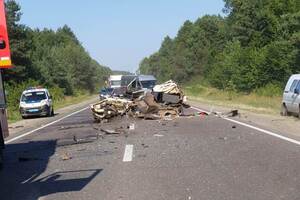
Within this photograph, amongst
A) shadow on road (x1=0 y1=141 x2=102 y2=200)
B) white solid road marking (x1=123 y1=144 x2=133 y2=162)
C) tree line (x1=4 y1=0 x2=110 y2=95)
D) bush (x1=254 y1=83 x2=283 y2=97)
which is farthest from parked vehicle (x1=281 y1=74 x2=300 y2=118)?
tree line (x1=4 y1=0 x2=110 y2=95)

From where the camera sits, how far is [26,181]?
32.8 feet

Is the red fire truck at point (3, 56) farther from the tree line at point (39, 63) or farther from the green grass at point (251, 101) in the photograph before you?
the tree line at point (39, 63)

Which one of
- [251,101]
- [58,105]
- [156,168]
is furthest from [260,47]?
[156,168]

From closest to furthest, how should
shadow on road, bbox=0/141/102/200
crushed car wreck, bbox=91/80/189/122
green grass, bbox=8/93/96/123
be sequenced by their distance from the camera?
shadow on road, bbox=0/141/102/200, crushed car wreck, bbox=91/80/189/122, green grass, bbox=8/93/96/123

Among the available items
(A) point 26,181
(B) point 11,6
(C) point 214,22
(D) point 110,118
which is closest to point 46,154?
(A) point 26,181

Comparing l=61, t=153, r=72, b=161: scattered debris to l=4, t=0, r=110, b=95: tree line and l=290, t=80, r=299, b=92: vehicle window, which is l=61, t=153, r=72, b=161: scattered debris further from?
l=4, t=0, r=110, b=95: tree line

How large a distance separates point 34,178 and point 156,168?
214 centimetres

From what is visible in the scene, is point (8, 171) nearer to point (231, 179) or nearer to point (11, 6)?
point (231, 179)

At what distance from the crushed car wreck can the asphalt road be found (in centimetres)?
793

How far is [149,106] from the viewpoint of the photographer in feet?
A: 84.7

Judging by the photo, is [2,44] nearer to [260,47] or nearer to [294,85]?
[294,85]

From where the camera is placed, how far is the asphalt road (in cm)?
838

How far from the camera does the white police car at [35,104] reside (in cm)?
3566

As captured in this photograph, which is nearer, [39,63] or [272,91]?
[272,91]
